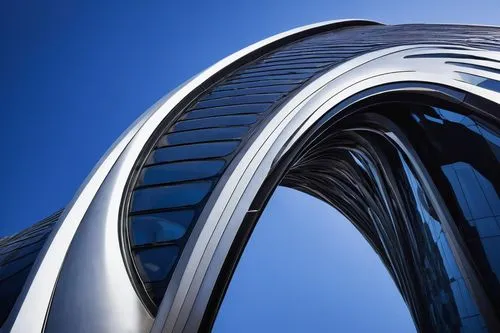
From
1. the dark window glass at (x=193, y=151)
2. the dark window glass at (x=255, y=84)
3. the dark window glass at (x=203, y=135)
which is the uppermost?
the dark window glass at (x=255, y=84)

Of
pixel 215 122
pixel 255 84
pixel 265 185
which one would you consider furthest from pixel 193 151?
pixel 255 84

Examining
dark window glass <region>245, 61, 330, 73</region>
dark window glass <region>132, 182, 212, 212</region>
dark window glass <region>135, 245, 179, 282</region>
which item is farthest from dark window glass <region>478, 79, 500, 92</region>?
dark window glass <region>135, 245, 179, 282</region>

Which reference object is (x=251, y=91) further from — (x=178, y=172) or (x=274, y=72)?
(x=178, y=172)

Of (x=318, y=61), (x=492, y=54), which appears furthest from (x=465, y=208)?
(x=318, y=61)

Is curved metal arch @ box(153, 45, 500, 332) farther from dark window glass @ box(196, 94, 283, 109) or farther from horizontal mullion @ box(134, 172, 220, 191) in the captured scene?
dark window glass @ box(196, 94, 283, 109)

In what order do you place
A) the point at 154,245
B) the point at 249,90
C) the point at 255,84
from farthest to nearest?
the point at 255,84
the point at 249,90
the point at 154,245

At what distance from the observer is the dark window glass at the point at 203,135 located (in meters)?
10.2

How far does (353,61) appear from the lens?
13.0 m

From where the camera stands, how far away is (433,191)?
14.1m

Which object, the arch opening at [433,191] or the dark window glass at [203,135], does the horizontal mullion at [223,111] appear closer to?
the dark window glass at [203,135]

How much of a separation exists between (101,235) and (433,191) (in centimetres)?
948

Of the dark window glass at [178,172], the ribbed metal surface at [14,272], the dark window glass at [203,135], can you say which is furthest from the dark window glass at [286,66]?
the ribbed metal surface at [14,272]

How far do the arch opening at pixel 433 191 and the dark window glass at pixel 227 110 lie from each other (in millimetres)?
1253

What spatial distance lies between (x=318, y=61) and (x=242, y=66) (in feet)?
12.4
